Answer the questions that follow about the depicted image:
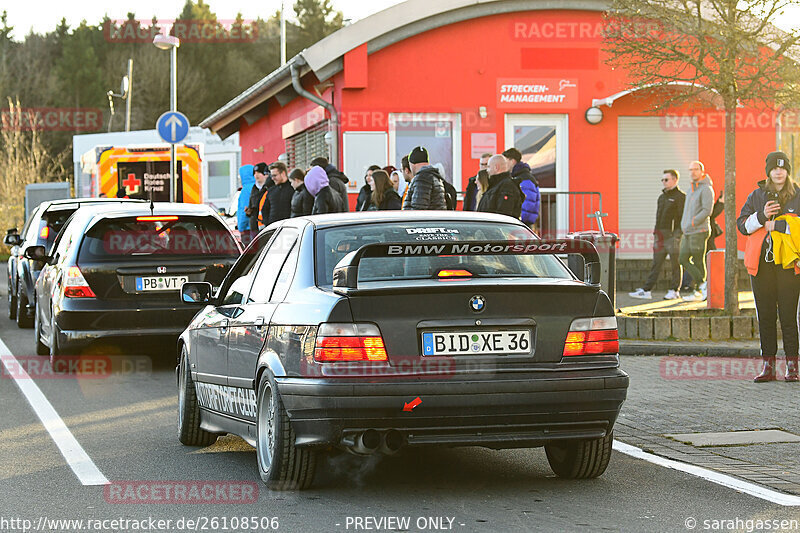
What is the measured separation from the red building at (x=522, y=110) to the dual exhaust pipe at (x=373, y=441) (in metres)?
17.0

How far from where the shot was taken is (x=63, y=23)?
98125 millimetres

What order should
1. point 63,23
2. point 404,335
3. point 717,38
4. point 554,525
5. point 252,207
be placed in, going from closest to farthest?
1. point 554,525
2. point 404,335
3. point 717,38
4. point 252,207
5. point 63,23

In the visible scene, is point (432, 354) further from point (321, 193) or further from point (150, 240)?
point (321, 193)

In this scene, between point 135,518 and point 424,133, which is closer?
point 135,518

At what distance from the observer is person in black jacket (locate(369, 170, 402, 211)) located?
50.4 ft

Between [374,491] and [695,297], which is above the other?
[695,297]

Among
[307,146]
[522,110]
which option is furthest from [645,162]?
[307,146]

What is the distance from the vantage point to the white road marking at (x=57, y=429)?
7.18 m

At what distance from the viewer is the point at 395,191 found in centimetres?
1568

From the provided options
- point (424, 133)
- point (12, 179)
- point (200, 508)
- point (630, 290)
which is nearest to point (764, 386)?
point (200, 508)

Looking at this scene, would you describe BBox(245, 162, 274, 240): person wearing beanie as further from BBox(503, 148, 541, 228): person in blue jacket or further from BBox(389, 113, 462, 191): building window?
BBox(503, 148, 541, 228): person in blue jacket

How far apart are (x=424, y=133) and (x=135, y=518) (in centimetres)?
1763

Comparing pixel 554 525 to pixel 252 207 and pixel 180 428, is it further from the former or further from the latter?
pixel 252 207

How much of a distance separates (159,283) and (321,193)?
440 cm
